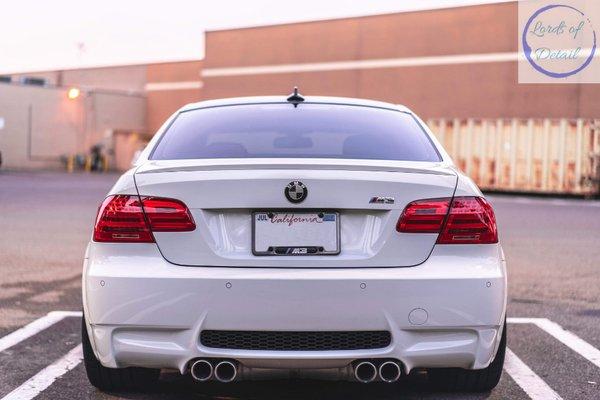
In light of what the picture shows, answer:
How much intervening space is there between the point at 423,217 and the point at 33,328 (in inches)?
133

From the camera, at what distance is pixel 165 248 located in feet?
11.3

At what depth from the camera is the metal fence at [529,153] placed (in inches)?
1161

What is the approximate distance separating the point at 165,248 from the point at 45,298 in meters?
3.90

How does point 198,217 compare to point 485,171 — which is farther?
point 485,171

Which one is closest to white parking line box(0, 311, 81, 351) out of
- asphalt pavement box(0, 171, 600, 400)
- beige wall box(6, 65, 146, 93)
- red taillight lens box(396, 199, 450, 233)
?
asphalt pavement box(0, 171, 600, 400)

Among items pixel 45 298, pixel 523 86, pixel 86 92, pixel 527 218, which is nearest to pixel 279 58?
pixel 523 86

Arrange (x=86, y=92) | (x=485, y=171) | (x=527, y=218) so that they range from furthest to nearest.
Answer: (x=86, y=92) < (x=485, y=171) < (x=527, y=218)

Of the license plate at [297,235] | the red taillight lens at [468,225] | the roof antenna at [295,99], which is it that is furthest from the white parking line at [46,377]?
the red taillight lens at [468,225]

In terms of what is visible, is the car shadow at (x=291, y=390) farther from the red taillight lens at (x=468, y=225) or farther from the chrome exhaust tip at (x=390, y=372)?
the red taillight lens at (x=468, y=225)

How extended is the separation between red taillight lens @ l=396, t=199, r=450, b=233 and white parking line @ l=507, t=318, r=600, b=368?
198 centimetres

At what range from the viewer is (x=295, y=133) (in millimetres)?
4359

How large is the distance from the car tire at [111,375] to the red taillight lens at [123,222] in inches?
21.5

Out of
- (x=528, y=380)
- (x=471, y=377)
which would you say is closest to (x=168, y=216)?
(x=471, y=377)

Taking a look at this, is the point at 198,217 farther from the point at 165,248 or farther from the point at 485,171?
the point at 485,171
